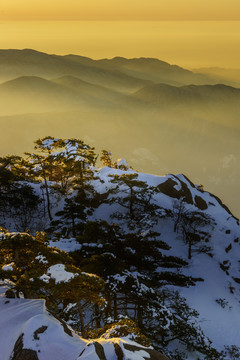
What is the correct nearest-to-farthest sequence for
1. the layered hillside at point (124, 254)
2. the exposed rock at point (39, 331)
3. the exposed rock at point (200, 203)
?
the exposed rock at point (39, 331), the layered hillside at point (124, 254), the exposed rock at point (200, 203)

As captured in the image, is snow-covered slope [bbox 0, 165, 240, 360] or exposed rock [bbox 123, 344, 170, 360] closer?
exposed rock [bbox 123, 344, 170, 360]

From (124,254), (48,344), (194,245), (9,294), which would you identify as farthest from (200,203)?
(48,344)

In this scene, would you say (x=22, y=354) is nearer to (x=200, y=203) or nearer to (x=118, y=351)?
(x=118, y=351)

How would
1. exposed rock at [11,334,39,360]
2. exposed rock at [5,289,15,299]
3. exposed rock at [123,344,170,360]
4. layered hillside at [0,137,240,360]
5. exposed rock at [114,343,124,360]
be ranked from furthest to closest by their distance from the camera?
layered hillside at [0,137,240,360] < exposed rock at [5,289,15,299] < exposed rock at [123,344,170,360] < exposed rock at [11,334,39,360] < exposed rock at [114,343,124,360]

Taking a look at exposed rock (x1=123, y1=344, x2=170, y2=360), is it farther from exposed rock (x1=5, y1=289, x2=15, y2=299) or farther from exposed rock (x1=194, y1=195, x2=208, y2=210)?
exposed rock (x1=194, y1=195, x2=208, y2=210)

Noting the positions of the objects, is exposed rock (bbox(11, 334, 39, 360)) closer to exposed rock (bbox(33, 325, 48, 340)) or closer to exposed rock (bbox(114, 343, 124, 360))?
exposed rock (bbox(33, 325, 48, 340))

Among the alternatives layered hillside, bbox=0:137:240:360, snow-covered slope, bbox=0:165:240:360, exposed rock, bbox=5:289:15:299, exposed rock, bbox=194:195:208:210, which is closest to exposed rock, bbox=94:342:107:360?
layered hillside, bbox=0:137:240:360

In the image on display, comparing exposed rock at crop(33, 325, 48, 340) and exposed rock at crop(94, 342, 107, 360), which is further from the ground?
exposed rock at crop(33, 325, 48, 340)

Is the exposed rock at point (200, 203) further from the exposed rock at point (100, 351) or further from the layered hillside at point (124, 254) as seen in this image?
the exposed rock at point (100, 351)

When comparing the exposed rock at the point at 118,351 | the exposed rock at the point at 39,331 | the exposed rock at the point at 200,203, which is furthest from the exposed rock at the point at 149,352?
the exposed rock at the point at 200,203

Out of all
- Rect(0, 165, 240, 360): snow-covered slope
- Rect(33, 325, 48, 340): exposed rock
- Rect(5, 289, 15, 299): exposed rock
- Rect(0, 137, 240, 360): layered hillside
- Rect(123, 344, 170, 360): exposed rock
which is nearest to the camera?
Rect(123, 344, 170, 360): exposed rock

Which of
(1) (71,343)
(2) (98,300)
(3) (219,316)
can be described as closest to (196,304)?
(3) (219,316)

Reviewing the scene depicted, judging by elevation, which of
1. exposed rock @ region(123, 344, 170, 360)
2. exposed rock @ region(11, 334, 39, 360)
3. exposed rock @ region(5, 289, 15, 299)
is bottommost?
exposed rock @ region(123, 344, 170, 360)

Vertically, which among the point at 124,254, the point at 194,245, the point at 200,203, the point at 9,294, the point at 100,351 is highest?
the point at 9,294
